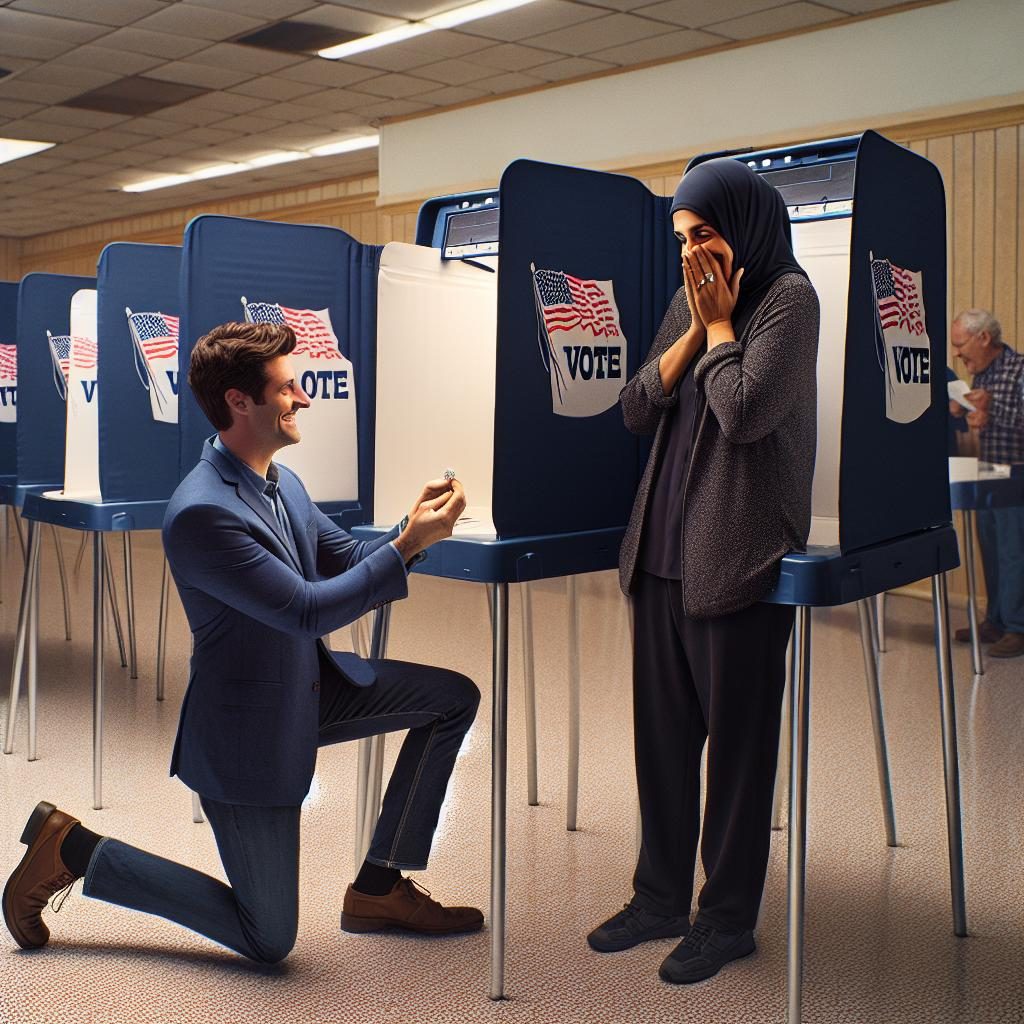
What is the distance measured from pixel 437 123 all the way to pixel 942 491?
591 centimetres

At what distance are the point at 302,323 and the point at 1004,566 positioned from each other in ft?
10.5

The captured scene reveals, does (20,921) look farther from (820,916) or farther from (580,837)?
(820,916)

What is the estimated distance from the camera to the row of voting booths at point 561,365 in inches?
70.9

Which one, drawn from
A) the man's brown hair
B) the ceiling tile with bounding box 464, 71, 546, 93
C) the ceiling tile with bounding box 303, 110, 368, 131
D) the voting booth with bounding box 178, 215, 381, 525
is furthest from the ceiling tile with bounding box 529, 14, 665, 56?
the man's brown hair

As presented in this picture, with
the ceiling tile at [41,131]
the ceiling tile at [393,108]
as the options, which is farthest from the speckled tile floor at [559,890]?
the ceiling tile at [41,131]

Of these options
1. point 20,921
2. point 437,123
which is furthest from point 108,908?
point 437,123

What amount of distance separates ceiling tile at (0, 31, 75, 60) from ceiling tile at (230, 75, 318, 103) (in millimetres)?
993

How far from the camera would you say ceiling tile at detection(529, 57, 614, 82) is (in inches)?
246

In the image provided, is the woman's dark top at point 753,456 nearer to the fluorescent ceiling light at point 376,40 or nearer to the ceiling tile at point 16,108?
the fluorescent ceiling light at point 376,40

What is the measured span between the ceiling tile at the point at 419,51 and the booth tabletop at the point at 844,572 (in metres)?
4.55

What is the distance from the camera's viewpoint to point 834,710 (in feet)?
12.0

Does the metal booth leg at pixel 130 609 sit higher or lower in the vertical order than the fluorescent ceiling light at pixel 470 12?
lower

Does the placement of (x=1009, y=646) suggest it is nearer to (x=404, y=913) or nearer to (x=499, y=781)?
(x=404, y=913)

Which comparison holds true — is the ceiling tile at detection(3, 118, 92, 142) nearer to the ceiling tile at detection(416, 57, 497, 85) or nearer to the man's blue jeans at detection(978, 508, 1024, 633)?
the ceiling tile at detection(416, 57, 497, 85)
